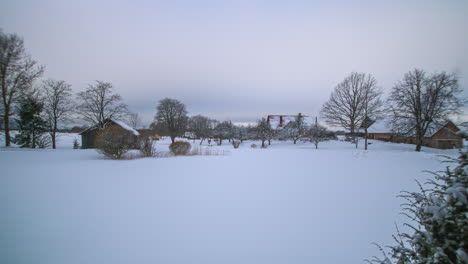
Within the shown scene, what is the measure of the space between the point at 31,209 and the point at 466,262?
24.4ft

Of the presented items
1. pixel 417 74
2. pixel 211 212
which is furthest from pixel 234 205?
pixel 417 74

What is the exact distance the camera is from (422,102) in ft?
57.1

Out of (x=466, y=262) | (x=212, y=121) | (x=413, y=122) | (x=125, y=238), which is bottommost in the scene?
(x=125, y=238)

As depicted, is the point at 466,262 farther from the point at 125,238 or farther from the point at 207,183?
the point at 207,183

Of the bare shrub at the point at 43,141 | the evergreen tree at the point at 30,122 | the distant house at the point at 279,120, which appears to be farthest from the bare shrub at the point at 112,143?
the distant house at the point at 279,120

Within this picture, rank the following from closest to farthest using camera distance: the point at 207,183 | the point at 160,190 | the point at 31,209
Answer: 1. the point at 31,209
2. the point at 160,190
3. the point at 207,183

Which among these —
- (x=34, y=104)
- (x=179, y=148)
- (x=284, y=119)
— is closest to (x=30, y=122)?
(x=34, y=104)

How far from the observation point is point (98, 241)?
308cm

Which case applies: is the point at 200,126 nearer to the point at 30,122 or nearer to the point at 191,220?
the point at 30,122

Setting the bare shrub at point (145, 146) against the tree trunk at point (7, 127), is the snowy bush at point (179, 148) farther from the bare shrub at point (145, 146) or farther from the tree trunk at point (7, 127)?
the tree trunk at point (7, 127)

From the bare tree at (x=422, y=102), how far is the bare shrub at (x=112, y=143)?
27758mm

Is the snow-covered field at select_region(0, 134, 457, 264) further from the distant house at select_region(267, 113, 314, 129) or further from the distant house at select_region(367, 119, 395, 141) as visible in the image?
the distant house at select_region(367, 119, 395, 141)

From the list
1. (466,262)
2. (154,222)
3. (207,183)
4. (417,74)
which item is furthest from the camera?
(417,74)

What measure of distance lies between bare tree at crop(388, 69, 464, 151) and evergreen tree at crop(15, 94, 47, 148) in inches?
1653
